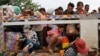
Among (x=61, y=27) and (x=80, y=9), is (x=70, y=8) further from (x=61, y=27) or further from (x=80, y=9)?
(x=61, y=27)

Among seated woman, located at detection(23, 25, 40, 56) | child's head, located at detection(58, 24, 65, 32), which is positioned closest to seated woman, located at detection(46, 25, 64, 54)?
child's head, located at detection(58, 24, 65, 32)

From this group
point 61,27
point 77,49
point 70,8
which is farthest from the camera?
point 70,8

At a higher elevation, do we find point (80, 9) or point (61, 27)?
point (80, 9)

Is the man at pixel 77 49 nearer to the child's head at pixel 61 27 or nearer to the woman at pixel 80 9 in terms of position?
the child's head at pixel 61 27

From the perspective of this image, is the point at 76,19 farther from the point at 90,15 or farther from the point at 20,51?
the point at 20,51

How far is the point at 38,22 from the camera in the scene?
10.9 metres

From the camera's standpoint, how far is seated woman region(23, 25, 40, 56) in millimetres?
10617

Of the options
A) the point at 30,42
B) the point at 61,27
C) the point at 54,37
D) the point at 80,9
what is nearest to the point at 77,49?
the point at 54,37

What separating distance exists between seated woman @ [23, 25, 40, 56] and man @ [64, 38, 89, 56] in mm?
864

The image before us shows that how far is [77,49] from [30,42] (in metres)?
1.19

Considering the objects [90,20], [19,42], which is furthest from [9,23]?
[90,20]

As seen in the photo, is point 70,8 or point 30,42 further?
point 70,8

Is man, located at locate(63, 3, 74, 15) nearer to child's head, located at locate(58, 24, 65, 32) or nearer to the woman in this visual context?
the woman

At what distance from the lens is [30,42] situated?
10.6 metres
